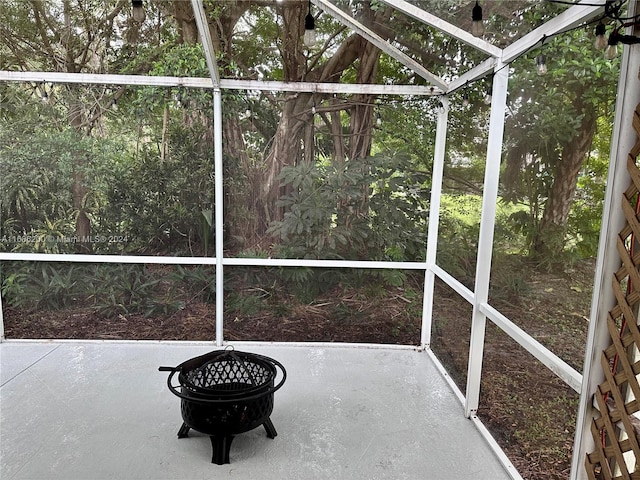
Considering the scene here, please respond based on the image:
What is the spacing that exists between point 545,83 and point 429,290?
217cm

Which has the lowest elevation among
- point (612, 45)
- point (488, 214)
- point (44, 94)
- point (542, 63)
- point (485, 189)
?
point (488, 214)

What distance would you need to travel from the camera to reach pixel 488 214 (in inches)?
103

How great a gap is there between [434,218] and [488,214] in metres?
1.26

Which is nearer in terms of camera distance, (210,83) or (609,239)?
(609,239)

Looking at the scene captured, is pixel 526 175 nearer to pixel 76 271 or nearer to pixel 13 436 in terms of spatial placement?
pixel 13 436

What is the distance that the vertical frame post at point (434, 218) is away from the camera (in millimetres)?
3707

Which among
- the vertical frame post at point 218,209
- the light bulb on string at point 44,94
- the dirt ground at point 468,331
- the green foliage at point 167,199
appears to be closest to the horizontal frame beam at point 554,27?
the dirt ground at point 468,331

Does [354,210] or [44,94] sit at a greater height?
[44,94]

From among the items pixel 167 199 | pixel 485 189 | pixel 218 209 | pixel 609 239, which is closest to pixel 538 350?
pixel 609 239

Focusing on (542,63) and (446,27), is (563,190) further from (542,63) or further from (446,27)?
(446,27)

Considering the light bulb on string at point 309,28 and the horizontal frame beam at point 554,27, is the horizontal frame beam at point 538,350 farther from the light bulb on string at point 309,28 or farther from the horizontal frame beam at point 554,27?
the light bulb on string at point 309,28

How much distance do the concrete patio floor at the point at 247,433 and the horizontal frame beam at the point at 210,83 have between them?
2.35m

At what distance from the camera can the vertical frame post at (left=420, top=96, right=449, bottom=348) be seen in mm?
3707

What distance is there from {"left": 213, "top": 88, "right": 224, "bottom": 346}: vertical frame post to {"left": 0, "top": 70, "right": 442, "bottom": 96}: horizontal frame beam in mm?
207
